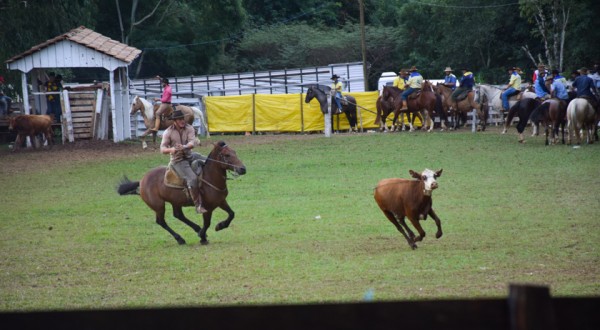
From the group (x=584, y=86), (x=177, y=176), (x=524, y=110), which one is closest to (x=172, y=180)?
(x=177, y=176)

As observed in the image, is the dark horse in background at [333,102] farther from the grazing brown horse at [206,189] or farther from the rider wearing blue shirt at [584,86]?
the grazing brown horse at [206,189]

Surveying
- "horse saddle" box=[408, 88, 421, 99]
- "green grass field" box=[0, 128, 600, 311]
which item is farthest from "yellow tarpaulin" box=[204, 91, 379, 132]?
→ "green grass field" box=[0, 128, 600, 311]

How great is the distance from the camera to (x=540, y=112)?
2831cm

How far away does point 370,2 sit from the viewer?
6888 cm

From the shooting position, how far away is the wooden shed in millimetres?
33219

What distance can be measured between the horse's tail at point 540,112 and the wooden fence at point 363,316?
1013 inches

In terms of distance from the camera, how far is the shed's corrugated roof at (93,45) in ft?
108

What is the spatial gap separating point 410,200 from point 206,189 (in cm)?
357

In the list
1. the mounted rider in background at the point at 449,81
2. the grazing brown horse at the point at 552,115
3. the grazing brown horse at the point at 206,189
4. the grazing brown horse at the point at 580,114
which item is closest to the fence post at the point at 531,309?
the grazing brown horse at the point at 206,189

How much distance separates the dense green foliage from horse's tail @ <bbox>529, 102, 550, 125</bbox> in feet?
46.9

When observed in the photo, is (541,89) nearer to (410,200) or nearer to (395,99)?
(395,99)

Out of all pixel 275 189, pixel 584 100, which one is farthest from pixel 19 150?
pixel 584 100

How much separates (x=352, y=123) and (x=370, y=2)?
34345 mm

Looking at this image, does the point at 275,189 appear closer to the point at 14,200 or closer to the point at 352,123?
the point at 14,200
